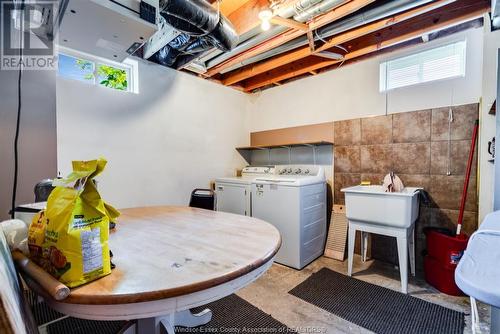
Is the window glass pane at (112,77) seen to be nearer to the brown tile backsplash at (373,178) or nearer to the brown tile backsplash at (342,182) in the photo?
the brown tile backsplash at (342,182)

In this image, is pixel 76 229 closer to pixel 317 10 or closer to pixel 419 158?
pixel 317 10

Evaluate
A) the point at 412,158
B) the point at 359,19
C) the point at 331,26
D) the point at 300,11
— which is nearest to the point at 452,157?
the point at 412,158

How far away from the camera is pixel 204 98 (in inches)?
139

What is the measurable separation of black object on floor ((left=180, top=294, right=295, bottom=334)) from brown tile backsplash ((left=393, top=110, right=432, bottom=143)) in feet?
7.60

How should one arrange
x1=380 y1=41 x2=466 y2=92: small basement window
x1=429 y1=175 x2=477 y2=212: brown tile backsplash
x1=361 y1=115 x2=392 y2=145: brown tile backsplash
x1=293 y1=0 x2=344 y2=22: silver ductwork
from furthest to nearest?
1. x1=361 y1=115 x2=392 y2=145: brown tile backsplash
2. x1=380 y1=41 x2=466 y2=92: small basement window
3. x1=429 y1=175 x2=477 y2=212: brown tile backsplash
4. x1=293 y1=0 x2=344 y2=22: silver ductwork

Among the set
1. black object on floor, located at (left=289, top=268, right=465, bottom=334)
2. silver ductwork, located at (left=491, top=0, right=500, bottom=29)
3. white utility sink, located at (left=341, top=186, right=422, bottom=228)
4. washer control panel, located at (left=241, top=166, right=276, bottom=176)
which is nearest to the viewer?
silver ductwork, located at (left=491, top=0, right=500, bottom=29)

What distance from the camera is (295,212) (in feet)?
8.77

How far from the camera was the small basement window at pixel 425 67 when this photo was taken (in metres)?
2.41

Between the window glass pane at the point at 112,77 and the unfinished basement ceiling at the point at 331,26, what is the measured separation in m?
0.74

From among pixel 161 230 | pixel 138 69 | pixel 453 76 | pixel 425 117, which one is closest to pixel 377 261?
pixel 425 117

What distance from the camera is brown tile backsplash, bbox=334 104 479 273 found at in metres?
2.37

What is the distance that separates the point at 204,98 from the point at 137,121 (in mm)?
1083

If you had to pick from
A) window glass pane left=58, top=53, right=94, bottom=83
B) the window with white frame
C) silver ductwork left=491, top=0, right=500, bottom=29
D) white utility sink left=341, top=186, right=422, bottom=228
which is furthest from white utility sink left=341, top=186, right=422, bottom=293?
window glass pane left=58, top=53, right=94, bottom=83

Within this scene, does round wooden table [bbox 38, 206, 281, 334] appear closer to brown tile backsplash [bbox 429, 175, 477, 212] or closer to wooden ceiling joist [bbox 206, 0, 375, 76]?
wooden ceiling joist [bbox 206, 0, 375, 76]
